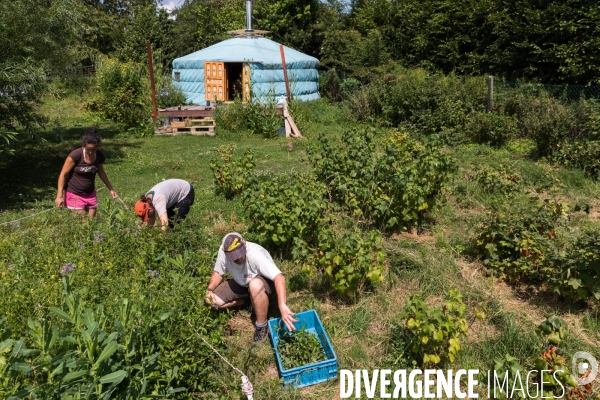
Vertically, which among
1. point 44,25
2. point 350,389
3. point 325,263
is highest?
point 44,25

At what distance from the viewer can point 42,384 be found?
237 centimetres

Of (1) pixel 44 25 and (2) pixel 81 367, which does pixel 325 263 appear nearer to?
(2) pixel 81 367

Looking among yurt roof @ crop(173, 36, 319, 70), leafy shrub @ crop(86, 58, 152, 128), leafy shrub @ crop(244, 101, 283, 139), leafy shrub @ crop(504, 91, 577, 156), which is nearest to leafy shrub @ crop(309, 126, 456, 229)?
leafy shrub @ crop(504, 91, 577, 156)

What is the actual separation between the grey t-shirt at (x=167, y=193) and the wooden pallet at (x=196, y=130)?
7.81 metres

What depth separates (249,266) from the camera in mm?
4047

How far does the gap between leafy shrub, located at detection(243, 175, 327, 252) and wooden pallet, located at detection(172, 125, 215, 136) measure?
8097 millimetres

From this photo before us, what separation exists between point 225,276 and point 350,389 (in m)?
1.48

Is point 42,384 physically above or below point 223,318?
above

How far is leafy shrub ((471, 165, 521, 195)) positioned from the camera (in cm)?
653

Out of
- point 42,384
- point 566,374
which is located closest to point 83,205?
point 42,384

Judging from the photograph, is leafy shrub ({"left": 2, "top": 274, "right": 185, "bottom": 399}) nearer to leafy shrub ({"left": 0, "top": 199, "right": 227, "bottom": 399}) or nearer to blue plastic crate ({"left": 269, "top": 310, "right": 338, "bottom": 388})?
leafy shrub ({"left": 0, "top": 199, "right": 227, "bottom": 399})

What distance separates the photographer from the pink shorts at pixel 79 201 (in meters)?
5.53

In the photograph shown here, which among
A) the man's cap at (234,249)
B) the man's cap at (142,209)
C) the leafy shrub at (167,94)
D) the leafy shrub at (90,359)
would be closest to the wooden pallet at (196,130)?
the leafy shrub at (167,94)

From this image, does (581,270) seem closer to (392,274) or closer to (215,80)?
(392,274)
